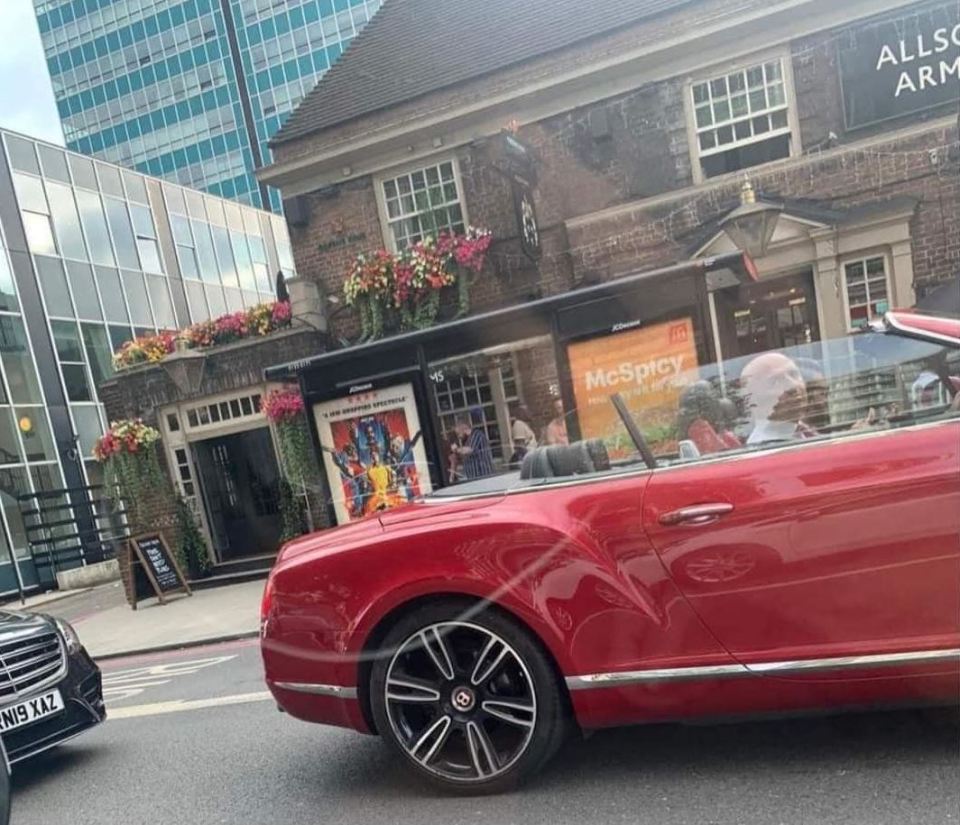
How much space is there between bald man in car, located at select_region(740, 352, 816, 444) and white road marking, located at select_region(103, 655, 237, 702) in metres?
5.29

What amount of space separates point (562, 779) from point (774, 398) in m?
1.76

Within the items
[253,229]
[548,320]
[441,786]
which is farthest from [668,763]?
[253,229]

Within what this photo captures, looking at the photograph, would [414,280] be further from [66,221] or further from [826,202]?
[66,221]

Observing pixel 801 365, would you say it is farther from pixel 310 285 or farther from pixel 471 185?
pixel 310 285

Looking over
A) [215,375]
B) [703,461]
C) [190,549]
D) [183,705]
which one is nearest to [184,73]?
[215,375]

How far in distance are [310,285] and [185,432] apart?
3256mm

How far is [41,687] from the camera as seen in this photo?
376 cm

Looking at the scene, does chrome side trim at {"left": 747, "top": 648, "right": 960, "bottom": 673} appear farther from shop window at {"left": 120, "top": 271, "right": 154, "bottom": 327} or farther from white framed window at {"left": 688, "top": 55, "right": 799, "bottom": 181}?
shop window at {"left": 120, "top": 271, "right": 154, "bottom": 327}

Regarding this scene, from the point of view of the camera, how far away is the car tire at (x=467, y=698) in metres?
2.61

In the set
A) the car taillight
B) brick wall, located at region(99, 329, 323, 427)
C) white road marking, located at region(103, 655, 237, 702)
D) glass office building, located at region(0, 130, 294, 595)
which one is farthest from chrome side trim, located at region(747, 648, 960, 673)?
glass office building, located at region(0, 130, 294, 595)

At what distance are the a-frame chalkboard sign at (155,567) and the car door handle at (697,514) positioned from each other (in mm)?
9819

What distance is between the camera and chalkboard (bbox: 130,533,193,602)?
1031 centimetres

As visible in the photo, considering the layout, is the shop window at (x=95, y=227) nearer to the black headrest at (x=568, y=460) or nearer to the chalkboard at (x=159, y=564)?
the chalkboard at (x=159, y=564)

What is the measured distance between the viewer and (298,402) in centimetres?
1023
